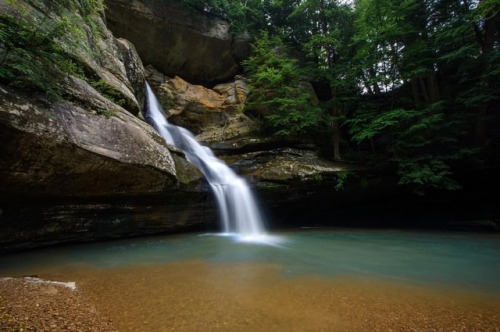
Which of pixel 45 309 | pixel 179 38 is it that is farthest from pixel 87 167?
pixel 179 38

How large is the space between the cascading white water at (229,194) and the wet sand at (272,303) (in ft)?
15.9

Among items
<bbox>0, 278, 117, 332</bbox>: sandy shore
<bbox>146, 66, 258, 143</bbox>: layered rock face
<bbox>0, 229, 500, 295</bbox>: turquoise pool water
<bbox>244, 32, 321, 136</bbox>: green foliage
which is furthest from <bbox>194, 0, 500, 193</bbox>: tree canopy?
<bbox>0, 278, 117, 332</bbox>: sandy shore

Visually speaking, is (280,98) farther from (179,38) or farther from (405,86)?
(405,86)

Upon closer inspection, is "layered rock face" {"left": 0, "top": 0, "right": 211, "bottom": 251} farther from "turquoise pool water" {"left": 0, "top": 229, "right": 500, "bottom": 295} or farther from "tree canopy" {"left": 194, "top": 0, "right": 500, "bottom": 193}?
"tree canopy" {"left": 194, "top": 0, "right": 500, "bottom": 193}

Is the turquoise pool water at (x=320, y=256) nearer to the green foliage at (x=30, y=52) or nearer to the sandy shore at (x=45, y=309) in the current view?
the sandy shore at (x=45, y=309)

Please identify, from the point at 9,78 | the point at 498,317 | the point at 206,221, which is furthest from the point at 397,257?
the point at 9,78

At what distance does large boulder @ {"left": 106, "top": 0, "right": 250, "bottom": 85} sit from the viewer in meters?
13.2

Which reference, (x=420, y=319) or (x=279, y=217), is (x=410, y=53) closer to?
(x=279, y=217)

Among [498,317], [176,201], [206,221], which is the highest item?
[176,201]

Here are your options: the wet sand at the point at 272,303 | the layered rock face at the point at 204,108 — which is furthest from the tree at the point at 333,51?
the wet sand at the point at 272,303

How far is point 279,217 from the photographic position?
12484 millimetres

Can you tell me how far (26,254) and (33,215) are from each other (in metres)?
0.90

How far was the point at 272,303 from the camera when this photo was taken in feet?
11.0

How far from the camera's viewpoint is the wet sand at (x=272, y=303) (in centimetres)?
281
